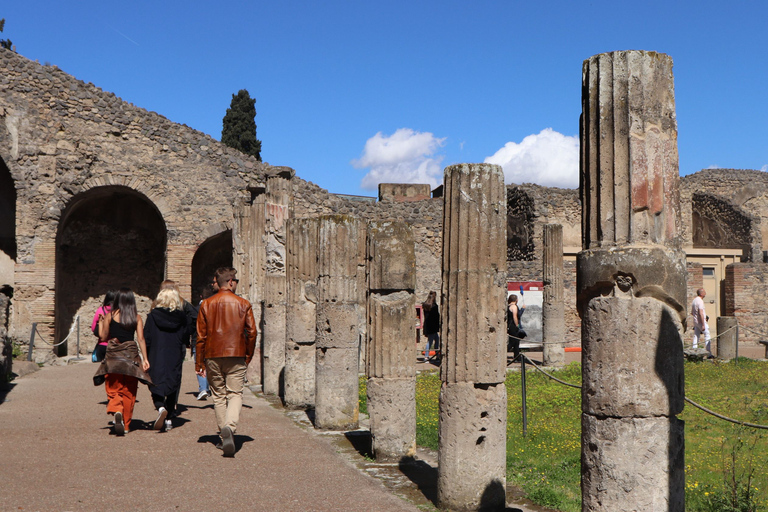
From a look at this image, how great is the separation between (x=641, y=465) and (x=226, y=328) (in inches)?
168

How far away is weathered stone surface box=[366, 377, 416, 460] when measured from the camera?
6.69 metres

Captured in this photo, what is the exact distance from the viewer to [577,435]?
8.43m

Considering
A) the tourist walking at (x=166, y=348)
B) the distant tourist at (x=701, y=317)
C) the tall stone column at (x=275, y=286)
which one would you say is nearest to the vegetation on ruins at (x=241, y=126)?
the distant tourist at (x=701, y=317)

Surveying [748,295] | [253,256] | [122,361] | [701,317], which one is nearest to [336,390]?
[122,361]

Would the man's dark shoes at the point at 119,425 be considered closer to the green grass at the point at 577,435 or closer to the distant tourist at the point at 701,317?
the green grass at the point at 577,435

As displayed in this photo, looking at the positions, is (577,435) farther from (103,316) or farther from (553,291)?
(553,291)

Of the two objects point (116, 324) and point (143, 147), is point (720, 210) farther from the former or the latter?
point (116, 324)

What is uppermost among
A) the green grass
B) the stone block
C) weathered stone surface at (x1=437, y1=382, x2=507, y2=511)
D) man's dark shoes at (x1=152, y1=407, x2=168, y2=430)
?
the stone block

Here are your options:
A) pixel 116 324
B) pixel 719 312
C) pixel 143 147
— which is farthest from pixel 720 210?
pixel 116 324

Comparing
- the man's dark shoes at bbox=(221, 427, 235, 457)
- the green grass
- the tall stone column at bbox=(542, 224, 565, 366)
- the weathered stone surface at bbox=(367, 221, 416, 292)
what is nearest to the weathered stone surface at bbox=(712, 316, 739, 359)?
the green grass

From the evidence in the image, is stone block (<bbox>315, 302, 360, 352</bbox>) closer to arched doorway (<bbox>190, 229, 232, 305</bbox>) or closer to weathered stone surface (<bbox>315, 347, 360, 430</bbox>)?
weathered stone surface (<bbox>315, 347, 360, 430</bbox>)

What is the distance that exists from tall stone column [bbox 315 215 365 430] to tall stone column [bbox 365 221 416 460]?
4.09 feet

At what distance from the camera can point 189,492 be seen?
17.6 ft

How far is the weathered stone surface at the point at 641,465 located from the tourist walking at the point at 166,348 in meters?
5.44
